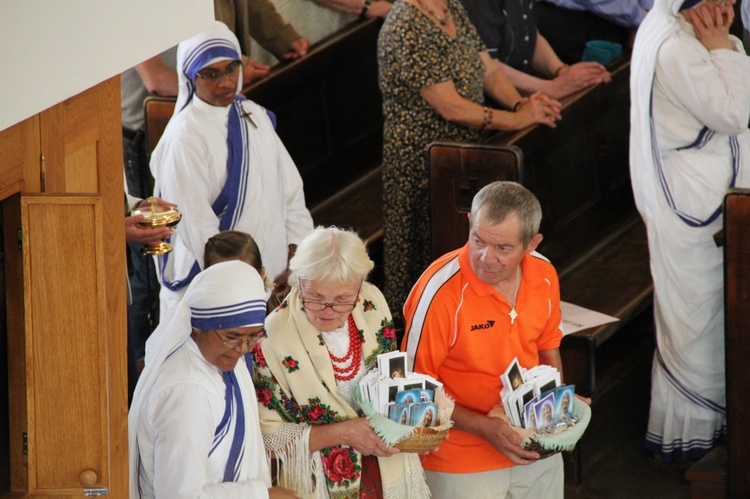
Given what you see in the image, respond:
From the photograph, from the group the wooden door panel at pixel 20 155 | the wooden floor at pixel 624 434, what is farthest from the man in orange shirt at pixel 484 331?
the wooden floor at pixel 624 434

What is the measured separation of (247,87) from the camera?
6.46 m

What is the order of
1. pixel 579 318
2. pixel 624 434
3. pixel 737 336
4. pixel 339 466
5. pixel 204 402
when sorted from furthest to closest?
pixel 624 434, pixel 579 318, pixel 737 336, pixel 339 466, pixel 204 402

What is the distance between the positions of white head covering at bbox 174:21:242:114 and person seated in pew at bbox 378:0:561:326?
88 centimetres

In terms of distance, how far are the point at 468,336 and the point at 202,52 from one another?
1772mm

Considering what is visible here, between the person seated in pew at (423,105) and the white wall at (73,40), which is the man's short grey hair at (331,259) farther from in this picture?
the person seated in pew at (423,105)

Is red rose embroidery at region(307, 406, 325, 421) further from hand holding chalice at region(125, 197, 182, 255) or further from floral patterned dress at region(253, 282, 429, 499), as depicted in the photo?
hand holding chalice at region(125, 197, 182, 255)

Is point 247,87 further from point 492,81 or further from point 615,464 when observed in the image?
point 615,464

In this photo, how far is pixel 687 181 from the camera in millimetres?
5629

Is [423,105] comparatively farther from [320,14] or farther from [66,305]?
[66,305]

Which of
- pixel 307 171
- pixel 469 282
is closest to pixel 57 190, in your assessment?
pixel 469 282

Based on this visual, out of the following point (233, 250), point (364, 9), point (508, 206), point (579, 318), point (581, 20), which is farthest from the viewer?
point (581, 20)

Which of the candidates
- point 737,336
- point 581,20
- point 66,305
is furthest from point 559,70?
point 66,305

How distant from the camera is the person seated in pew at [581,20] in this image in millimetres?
→ 7301

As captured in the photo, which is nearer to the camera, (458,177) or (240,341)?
(240,341)
